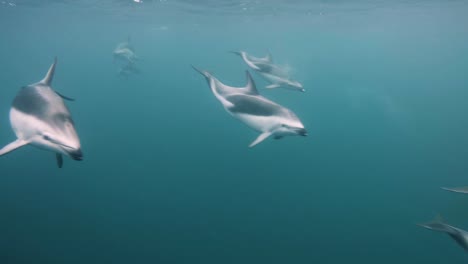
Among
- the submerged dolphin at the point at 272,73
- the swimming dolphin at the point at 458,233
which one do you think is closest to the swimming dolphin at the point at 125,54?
the submerged dolphin at the point at 272,73

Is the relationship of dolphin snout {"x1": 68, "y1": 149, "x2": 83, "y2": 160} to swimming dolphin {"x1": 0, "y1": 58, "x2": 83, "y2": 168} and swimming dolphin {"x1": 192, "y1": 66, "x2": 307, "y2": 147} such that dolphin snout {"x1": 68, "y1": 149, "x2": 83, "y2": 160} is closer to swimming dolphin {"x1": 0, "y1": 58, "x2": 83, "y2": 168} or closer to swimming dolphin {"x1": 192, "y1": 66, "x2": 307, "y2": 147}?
swimming dolphin {"x1": 0, "y1": 58, "x2": 83, "y2": 168}

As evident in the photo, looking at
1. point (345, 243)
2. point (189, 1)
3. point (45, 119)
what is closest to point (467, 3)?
point (189, 1)

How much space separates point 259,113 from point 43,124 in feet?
15.2

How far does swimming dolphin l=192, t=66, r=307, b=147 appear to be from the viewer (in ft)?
23.9

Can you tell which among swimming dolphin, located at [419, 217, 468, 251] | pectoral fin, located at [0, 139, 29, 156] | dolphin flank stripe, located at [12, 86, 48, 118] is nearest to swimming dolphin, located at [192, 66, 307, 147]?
swimming dolphin, located at [419, 217, 468, 251]

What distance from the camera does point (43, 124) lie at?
482cm

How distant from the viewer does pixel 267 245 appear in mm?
12414

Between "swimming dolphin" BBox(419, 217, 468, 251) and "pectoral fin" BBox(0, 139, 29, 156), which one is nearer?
"pectoral fin" BBox(0, 139, 29, 156)

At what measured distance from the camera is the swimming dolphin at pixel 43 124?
4500 mm

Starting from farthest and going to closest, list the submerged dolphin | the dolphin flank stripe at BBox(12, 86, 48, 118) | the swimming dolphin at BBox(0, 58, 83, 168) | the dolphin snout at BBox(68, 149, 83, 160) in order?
the submerged dolphin < the dolphin flank stripe at BBox(12, 86, 48, 118) < the swimming dolphin at BBox(0, 58, 83, 168) < the dolphin snout at BBox(68, 149, 83, 160)

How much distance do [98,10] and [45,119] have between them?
34456 mm

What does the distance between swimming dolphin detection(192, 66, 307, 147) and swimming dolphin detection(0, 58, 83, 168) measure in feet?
12.3

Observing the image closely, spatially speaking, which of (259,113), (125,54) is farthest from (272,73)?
(125,54)

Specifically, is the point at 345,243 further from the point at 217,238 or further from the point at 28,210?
the point at 28,210
